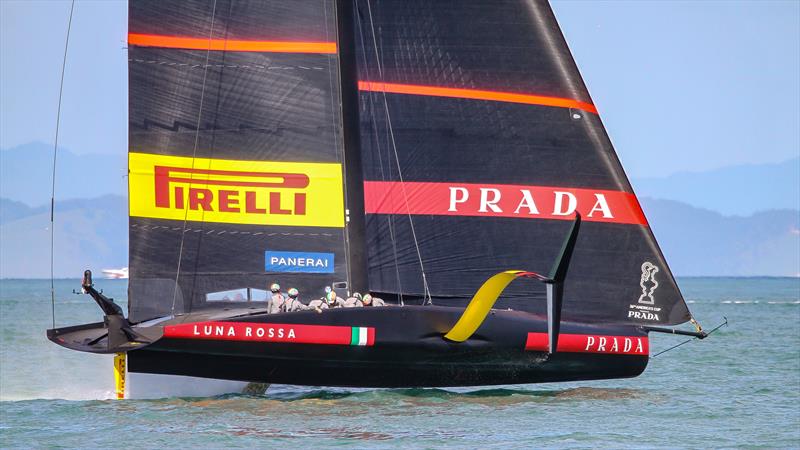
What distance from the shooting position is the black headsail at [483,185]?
22.0 metres

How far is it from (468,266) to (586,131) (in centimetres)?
273

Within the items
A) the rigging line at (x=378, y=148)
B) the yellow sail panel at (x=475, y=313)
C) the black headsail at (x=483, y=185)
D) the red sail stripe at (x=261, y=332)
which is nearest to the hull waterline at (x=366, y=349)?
the red sail stripe at (x=261, y=332)

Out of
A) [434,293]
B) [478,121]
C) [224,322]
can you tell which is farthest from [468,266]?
[224,322]

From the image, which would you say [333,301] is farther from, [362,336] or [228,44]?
[228,44]

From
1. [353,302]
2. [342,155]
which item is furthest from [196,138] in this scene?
[353,302]

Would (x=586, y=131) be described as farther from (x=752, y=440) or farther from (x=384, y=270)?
(x=752, y=440)

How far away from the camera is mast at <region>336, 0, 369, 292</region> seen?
21.4 metres

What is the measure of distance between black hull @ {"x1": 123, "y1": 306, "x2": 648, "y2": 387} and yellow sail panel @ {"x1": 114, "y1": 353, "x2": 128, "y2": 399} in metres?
0.27

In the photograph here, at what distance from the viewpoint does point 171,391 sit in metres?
20.6

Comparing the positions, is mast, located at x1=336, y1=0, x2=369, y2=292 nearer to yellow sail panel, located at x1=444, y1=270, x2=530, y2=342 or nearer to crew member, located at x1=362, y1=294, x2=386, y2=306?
crew member, located at x1=362, y1=294, x2=386, y2=306

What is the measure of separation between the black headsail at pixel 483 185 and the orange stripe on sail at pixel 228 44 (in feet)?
3.40

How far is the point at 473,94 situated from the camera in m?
22.0

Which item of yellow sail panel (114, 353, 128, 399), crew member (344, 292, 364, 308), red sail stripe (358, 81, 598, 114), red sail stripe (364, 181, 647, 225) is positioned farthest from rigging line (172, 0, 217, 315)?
red sail stripe (364, 181, 647, 225)

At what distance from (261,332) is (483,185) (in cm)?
462
